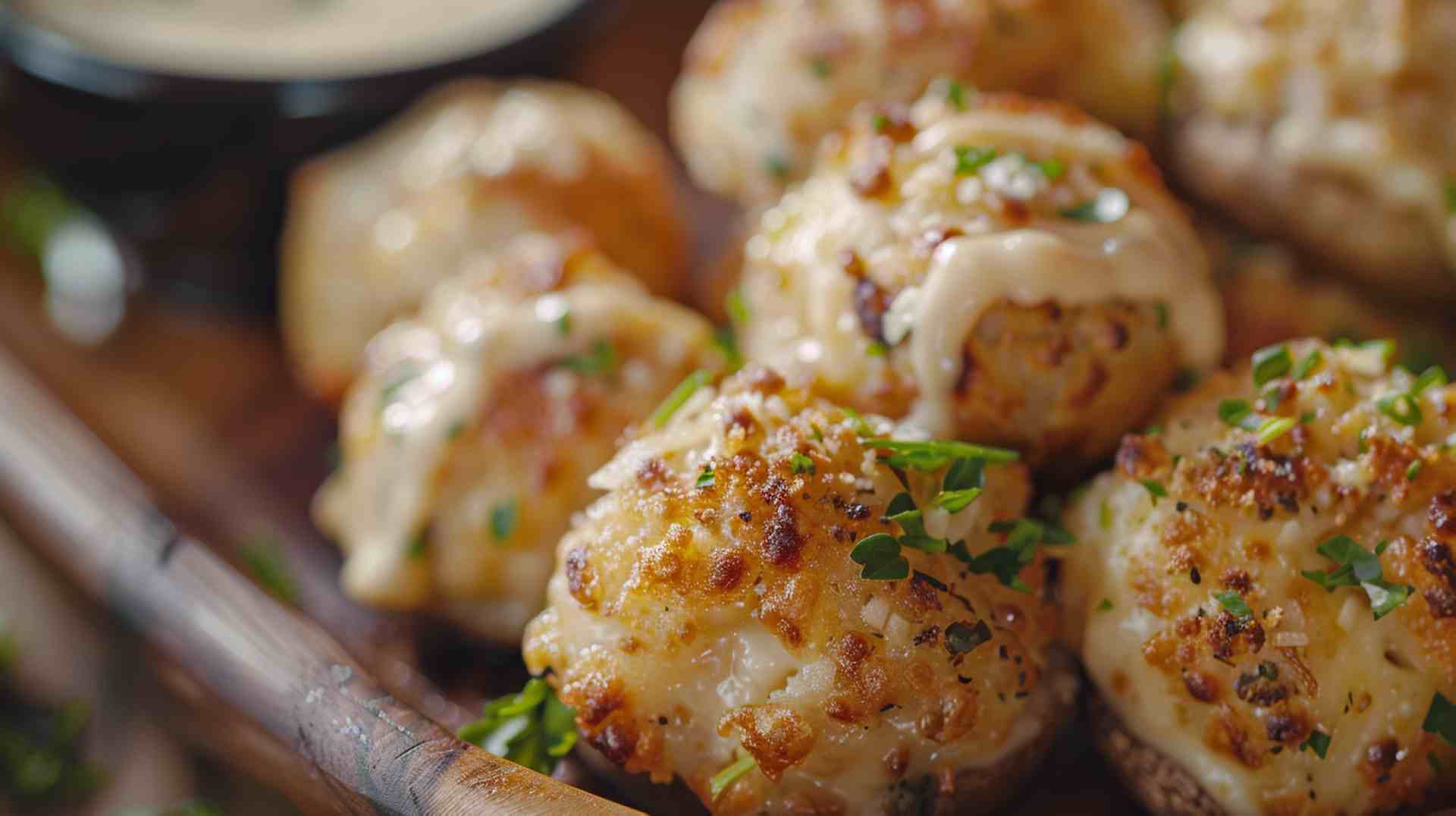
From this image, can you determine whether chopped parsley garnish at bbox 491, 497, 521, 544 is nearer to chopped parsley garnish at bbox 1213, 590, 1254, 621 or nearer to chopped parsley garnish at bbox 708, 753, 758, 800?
chopped parsley garnish at bbox 708, 753, 758, 800

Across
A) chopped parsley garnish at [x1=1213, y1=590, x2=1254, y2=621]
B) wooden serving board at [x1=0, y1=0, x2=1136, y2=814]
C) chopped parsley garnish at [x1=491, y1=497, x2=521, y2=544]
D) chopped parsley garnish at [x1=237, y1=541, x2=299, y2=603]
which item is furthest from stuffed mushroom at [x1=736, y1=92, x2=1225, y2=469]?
chopped parsley garnish at [x1=237, y1=541, x2=299, y2=603]

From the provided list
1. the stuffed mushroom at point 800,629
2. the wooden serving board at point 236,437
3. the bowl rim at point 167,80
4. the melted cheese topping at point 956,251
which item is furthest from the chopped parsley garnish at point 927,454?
the bowl rim at point 167,80

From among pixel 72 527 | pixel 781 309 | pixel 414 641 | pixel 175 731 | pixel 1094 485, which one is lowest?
pixel 175 731

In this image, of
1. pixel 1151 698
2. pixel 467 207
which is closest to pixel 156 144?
pixel 467 207

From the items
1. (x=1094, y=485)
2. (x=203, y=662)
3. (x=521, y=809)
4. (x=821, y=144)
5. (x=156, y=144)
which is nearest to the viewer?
(x=521, y=809)

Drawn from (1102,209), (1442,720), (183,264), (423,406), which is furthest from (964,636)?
(183,264)

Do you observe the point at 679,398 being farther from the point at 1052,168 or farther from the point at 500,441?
the point at 1052,168

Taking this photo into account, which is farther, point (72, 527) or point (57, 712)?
point (57, 712)

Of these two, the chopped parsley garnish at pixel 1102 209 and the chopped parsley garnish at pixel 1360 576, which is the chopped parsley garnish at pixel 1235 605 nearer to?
the chopped parsley garnish at pixel 1360 576

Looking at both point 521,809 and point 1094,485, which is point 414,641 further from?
point 1094,485
